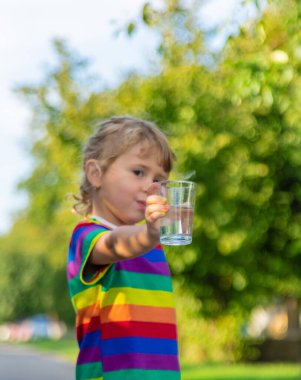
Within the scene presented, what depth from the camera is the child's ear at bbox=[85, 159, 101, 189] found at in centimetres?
308

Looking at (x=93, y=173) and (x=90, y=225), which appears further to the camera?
(x=93, y=173)

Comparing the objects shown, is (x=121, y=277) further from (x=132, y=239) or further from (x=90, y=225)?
(x=132, y=239)

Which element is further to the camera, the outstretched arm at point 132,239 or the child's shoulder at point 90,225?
the child's shoulder at point 90,225

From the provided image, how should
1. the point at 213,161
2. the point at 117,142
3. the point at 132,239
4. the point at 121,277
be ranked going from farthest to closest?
the point at 213,161 < the point at 117,142 < the point at 121,277 < the point at 132,239

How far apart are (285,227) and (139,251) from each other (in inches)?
581

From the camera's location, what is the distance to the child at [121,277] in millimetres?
2865

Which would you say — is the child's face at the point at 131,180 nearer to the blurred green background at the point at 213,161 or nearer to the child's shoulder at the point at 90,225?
the child's shoulder at the point at 90,225

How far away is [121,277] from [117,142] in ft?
1.52

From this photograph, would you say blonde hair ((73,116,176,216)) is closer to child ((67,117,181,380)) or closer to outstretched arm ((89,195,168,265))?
child ((67,117,181,380))

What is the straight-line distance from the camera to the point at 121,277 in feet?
9.57

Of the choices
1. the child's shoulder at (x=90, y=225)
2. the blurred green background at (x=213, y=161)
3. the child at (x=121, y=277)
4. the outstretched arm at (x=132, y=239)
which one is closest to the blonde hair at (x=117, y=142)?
the child at (x=121, y=277)

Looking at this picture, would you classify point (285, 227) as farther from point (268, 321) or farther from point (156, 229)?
point (268, 321)

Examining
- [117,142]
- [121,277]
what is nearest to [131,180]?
[117,142]

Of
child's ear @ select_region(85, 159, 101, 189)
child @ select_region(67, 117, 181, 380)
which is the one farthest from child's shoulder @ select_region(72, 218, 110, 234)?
child's ear @ select_region(85, 159, 101, 189)
